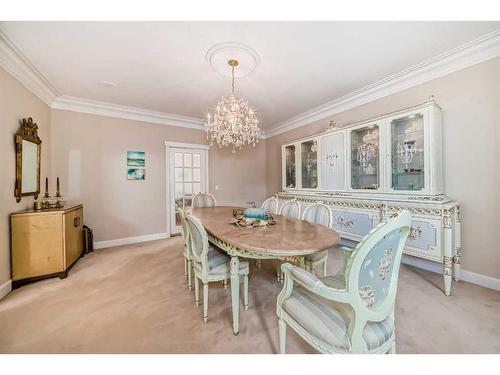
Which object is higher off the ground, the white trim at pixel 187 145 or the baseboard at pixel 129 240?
the white trim at pixel 187 145

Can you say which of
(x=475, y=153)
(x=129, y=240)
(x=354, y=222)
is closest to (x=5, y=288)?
(x=129, y=240)

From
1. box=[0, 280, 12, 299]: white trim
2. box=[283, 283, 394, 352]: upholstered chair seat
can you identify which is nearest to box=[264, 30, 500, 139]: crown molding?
box=[283, 283, 394, 352]: upholstered chair seat

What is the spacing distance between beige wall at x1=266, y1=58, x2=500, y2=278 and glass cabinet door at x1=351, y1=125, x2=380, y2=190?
68cm

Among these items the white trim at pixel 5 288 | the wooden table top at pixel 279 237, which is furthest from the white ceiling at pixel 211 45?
the white trim at pixel 5 288

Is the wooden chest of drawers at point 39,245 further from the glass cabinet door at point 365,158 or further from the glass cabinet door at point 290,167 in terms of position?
the glass cabinet door at point 365,158

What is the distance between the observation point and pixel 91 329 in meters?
1.56

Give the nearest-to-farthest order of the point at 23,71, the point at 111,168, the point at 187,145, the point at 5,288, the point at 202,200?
the point at 5,288 < the point at 23,71 < the point at 202,200 < the point at 111,168 < the point at 187,145

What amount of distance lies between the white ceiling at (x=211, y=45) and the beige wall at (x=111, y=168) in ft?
1.91

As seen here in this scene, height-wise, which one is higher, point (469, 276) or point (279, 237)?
point (279, 237)

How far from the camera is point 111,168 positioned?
3654 mm

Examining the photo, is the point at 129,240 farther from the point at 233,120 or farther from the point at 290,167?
the point at 290,167

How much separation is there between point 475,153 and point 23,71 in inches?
197

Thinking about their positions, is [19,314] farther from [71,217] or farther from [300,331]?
[300,331]

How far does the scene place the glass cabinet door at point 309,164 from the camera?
3.70 meters
